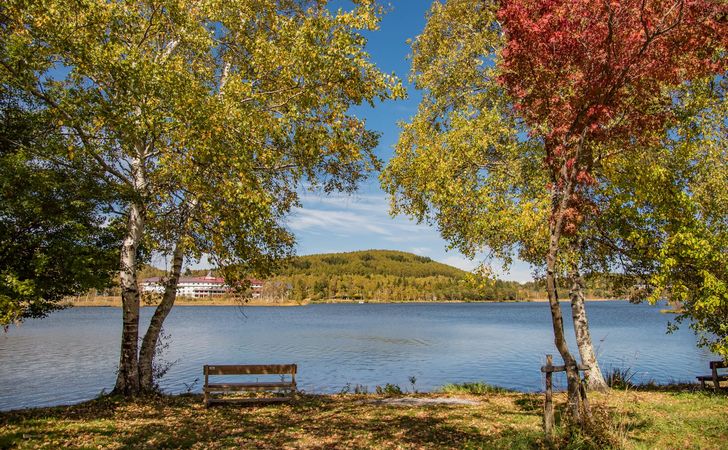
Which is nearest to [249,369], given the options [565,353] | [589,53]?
[565,353]

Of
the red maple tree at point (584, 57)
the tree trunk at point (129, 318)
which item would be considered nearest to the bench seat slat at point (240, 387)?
the tree trunk at point (129, 318)

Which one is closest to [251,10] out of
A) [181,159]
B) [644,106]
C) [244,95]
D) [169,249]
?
[244,95]

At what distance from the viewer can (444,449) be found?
27.7 ft

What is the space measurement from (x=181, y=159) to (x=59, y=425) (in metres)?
6.73

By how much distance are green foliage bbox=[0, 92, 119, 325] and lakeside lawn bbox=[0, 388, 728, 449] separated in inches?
117

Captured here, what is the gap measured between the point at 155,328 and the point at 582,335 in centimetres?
1427

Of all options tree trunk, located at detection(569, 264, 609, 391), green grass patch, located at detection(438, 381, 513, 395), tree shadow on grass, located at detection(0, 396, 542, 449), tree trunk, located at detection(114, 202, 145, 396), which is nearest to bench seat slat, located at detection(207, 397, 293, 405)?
tree shadow on grass, located at detection(0, 396, 542, 449)

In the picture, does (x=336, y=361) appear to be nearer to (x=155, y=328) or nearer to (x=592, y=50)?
(x=155, y=328)

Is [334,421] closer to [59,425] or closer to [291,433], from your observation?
[291,433]

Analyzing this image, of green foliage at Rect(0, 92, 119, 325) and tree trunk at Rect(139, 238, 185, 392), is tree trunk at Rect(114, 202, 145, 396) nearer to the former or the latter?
tree trunk at Rect(139, 238, 185, 392)

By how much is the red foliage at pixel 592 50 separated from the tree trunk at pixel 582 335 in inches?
287

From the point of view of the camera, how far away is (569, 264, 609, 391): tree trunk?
50.0 ft

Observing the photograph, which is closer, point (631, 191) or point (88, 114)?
point (88, 114)

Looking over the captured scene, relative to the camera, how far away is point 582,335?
1546 centimetres
